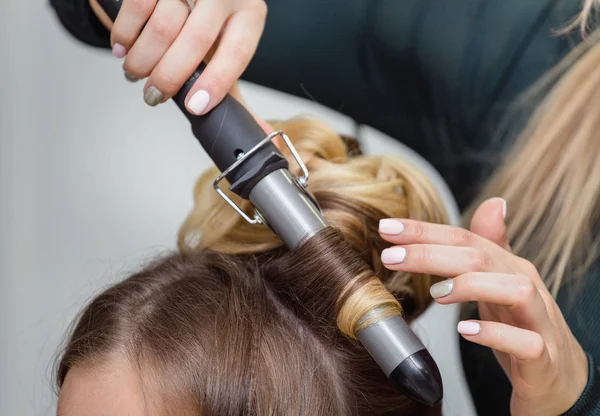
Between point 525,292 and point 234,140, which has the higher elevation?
point 234,140

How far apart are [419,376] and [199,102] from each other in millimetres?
313

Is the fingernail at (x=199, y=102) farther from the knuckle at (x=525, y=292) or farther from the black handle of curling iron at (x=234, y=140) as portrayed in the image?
the knuckle at (x=525, y=292)

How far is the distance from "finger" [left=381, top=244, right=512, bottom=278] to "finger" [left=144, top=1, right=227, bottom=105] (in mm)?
255

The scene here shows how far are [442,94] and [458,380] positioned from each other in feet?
1.43

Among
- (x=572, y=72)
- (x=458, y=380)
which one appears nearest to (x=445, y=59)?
(x=572, y=72)

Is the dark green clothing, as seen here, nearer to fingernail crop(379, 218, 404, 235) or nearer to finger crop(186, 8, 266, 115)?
finger crop(186, 8, 266, 115)

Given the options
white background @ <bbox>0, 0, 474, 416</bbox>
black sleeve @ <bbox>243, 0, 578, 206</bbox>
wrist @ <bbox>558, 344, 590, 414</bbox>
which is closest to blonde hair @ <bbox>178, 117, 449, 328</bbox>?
black sleeve @ <bbox>243, 0, 578, 206</bbox>

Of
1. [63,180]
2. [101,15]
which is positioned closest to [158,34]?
[101,15]

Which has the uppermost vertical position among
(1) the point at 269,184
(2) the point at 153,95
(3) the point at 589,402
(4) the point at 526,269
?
(2) the point at 153,95

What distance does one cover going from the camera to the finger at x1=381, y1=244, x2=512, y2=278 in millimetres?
581

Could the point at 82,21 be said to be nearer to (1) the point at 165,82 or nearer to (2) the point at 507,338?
(1) the point at 165,82

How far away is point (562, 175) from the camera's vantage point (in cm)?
84

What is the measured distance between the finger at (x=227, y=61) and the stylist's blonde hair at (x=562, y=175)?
0.42 meters

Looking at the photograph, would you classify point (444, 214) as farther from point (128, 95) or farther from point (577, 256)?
point (128, 95)
